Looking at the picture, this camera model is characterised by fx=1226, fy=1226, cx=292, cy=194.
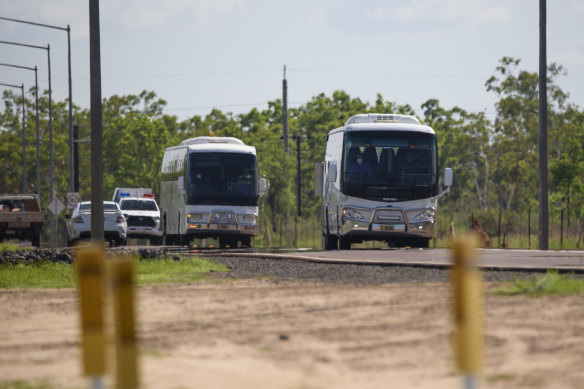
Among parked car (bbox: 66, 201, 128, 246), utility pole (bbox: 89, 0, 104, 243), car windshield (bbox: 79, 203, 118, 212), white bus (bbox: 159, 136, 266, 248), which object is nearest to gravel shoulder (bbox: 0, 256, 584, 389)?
utility pole (bbox: 89, 0, 104, 243)

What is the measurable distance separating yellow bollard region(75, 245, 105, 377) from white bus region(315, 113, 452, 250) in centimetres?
2560

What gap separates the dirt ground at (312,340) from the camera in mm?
8641

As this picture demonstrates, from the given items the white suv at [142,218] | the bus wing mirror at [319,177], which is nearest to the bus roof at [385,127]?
the bus wing mirror at [319,177]

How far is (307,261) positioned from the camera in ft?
78.2

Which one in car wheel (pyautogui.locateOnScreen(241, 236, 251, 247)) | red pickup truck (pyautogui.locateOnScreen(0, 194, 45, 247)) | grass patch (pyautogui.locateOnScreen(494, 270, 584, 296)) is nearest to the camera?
grass patch (pyautogui.locateOnScreen(494, 270, 584, 296))

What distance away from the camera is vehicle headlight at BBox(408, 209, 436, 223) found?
106ft

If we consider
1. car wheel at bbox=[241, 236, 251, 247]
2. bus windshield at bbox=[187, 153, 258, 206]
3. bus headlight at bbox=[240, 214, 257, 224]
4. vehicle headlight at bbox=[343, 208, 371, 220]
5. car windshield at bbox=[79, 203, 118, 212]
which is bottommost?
car wheel at bbox=[241, 236, 251, 247]

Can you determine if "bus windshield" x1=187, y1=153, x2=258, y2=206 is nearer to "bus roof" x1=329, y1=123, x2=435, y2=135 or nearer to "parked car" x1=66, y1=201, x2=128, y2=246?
"parked car" x1=66, y1=201, x2=128, y2=246

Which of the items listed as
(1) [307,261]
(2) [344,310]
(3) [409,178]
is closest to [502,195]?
(3) [409,178]

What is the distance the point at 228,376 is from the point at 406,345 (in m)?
2.00

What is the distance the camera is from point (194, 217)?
38.6 m

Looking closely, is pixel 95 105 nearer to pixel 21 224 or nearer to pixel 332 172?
pixel 332 172

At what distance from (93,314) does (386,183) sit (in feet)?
85.1

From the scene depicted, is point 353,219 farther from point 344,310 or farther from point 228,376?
point 228,376
